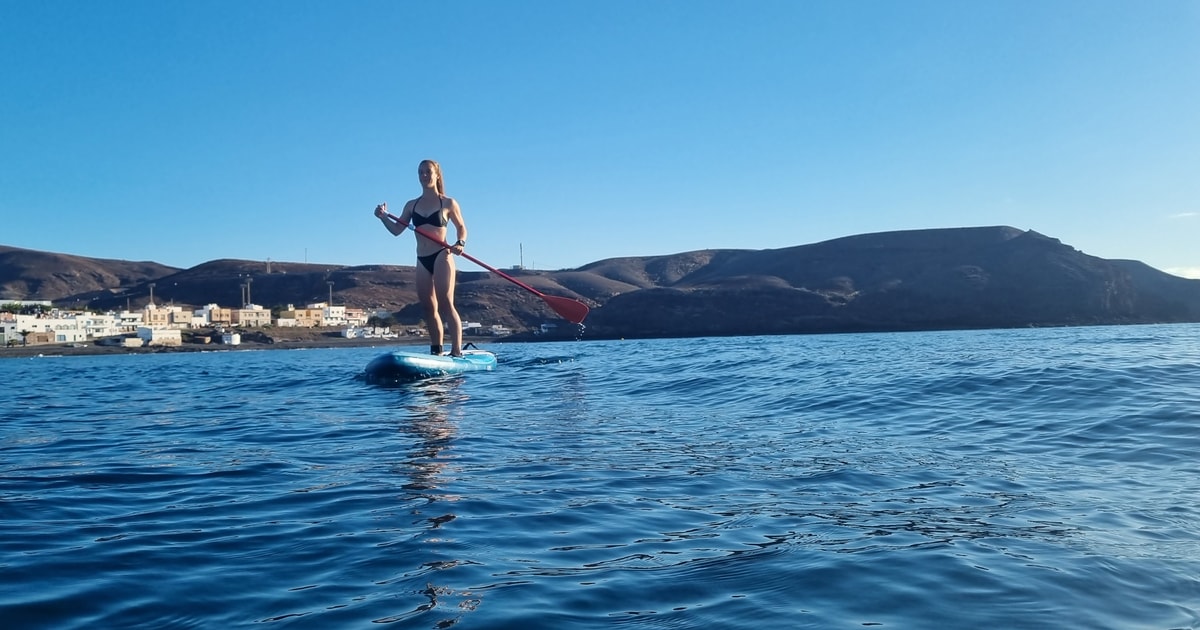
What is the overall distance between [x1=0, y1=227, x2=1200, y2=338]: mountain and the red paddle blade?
7288 cm

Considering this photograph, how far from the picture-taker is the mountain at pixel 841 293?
94688mm

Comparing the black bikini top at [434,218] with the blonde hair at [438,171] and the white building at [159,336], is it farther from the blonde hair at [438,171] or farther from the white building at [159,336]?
the white building at [159,336]

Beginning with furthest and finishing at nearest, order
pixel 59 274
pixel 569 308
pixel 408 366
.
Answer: pixel 59 274 → pixel 569 308 → pixel 408 366

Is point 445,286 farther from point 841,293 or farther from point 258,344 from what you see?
point 841,293

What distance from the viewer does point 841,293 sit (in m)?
104

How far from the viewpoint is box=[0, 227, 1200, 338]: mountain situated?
94688 mm

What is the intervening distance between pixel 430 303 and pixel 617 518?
35.5ft

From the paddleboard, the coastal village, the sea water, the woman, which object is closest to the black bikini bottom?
the woman

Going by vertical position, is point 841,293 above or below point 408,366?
above

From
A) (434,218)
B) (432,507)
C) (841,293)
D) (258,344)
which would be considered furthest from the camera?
(841,293)

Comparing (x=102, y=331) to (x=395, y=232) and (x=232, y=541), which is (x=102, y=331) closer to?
(x=395, y=232)

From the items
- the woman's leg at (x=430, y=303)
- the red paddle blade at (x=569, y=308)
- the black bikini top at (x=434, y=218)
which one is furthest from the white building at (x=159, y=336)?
the black bikini top at (x=434, y=218)

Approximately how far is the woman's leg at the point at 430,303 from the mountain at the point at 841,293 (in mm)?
75743

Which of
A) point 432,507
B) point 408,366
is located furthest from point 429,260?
point 432,507
